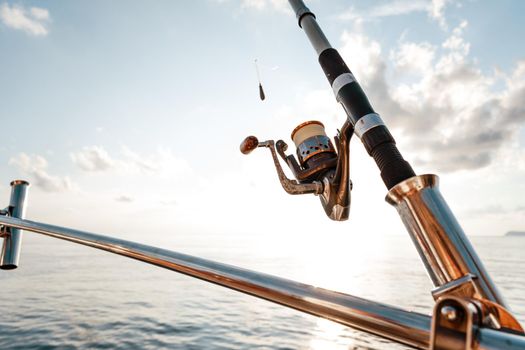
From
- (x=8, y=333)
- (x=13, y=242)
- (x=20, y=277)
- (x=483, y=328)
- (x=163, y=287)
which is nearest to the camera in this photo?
(x=483, y=328)

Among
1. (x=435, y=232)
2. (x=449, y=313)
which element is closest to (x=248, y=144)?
(x=435, y=232)

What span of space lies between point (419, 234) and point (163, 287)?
82.3 ft

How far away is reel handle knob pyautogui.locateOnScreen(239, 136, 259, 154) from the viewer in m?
2.41

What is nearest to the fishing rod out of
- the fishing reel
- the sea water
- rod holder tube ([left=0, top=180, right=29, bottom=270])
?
the fishing reel

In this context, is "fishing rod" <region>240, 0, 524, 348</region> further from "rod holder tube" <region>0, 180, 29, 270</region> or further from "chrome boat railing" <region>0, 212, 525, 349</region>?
"rod holder tube" <region>0, 180, 29, 270</region>

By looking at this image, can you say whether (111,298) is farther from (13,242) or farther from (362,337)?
(13,242)

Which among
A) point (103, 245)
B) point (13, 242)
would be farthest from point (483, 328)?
point (13, 242)

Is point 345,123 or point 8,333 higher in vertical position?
point 345,123

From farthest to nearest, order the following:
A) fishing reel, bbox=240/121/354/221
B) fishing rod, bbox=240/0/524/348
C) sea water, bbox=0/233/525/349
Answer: sea water, bbox=0/233/525/349 → fishing reel, bbox=240/121/354/221 → fishing rod, bbox=240/0/524/348

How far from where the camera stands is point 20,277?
1007 inches

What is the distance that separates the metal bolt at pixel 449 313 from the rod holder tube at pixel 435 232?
436 millimetres

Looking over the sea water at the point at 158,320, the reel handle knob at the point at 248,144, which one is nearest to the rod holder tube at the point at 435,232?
the reel handle knob at the point at 248,144

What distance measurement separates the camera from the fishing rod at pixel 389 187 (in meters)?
0.70

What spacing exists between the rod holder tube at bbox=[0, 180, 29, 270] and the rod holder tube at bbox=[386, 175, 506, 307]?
2.85 metres
